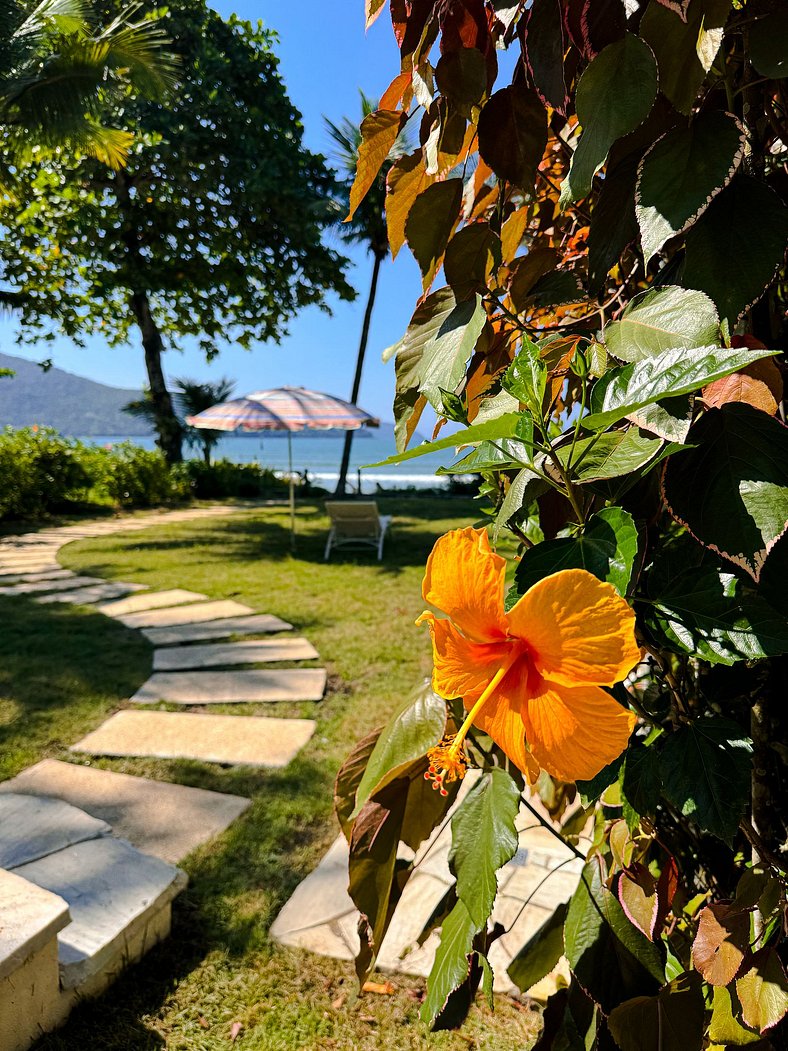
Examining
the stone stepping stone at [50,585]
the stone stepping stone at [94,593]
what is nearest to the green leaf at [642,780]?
the stone stepping stone at [94,593]

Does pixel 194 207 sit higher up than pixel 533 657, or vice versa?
pixel 194 207

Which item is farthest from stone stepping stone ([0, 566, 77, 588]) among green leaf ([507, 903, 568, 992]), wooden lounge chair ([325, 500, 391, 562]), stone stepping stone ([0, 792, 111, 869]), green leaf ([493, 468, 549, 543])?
green leaf ([493, 468, 549, 543])

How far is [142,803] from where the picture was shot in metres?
2.57

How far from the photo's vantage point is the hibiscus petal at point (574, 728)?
365 mm

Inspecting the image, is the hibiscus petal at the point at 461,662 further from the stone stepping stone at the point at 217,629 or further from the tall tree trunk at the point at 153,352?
the tall tree trunk at the point at 153,352

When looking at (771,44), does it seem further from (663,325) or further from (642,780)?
(642,780)

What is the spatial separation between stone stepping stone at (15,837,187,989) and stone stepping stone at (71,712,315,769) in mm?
932

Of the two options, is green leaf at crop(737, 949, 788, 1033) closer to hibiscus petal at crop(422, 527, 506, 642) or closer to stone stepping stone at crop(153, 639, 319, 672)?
hibiscus petal at crop(422, 527, 506, 642)

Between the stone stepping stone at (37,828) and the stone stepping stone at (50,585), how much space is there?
414 cm

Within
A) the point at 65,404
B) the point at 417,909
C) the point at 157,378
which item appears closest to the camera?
the point at 417,909

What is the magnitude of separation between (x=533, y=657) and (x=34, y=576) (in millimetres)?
7268

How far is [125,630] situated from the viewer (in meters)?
4.99

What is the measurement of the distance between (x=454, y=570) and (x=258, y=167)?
1279 cm

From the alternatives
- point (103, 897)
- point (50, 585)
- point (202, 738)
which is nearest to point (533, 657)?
point (103, 897)
